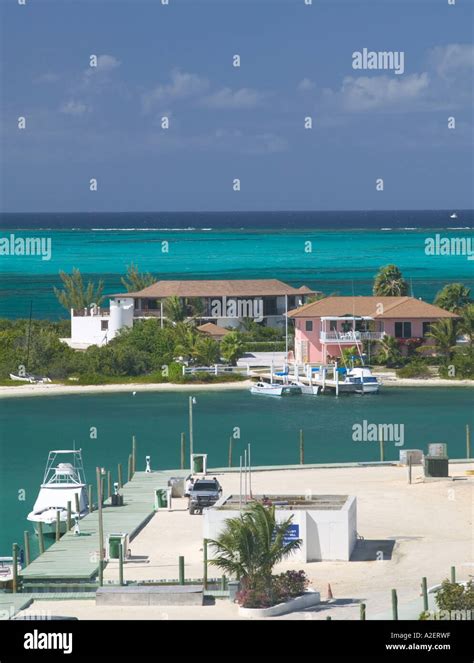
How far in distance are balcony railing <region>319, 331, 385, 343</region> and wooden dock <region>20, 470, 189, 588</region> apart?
37680 millimetres

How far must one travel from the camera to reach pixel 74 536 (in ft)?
136

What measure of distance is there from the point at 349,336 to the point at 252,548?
5549cm

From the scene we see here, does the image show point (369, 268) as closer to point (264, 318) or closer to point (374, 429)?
point (264, 318)

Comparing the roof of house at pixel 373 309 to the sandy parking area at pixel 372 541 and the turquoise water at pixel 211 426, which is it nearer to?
the turquoise water at pixel 211 426

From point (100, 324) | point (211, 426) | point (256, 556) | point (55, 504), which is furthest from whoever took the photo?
point (100, 324)

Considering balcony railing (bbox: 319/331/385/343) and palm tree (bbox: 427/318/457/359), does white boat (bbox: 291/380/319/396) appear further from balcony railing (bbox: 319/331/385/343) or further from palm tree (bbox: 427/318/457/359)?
palm tree (bbox: 427/318/457/359)

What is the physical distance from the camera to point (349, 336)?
88.3 meters

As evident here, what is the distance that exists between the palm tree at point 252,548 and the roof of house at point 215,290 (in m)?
65.3

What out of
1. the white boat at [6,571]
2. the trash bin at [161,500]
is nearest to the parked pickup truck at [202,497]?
the trash bin at [161,500]

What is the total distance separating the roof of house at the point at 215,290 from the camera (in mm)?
100625

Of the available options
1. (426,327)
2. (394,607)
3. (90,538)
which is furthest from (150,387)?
(394,607)

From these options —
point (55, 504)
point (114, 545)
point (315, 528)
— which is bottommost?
point (114, 545)

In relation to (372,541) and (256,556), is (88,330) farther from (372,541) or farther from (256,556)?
(256,556)

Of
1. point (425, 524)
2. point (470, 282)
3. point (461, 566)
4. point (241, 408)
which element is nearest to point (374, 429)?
point (241, 408)
